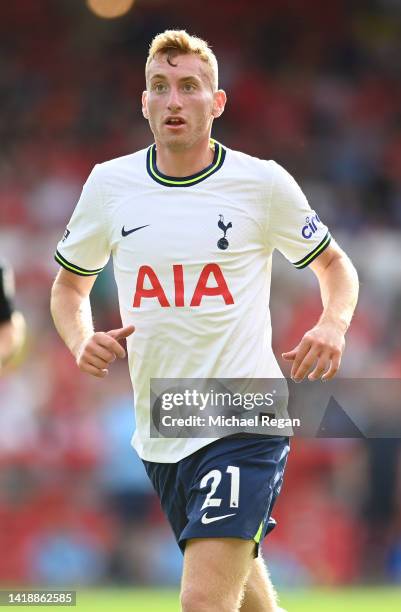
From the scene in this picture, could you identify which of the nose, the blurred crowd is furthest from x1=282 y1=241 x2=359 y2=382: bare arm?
the blurred crowd

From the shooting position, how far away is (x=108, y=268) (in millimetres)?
13875

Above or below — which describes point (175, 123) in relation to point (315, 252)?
above

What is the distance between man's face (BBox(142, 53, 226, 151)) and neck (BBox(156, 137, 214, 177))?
5 cm

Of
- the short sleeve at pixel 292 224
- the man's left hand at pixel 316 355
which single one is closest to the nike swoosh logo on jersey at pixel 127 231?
the short sleeve at pixel 292 224

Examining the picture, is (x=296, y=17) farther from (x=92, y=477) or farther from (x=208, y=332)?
(x=208, y=332)

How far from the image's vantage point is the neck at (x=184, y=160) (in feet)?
17.6

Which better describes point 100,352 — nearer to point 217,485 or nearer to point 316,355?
point 217,485

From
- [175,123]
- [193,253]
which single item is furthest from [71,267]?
[175,123]

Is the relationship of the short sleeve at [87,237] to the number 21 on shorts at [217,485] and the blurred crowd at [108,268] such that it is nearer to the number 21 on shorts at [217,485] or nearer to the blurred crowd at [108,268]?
the number 21 on shorts at [217,485]

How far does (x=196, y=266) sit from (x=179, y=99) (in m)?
0.73

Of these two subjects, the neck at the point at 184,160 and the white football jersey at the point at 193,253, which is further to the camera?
the neck at the point at 184,160

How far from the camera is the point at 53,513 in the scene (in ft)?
40.6

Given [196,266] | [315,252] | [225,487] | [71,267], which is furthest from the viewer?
[71,267]

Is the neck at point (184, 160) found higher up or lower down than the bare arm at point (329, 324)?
higher up
